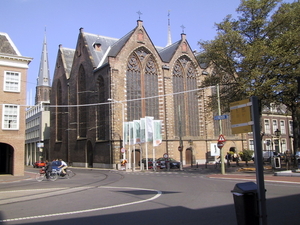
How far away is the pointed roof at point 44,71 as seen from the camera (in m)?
92.6

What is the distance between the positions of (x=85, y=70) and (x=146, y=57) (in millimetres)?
10270

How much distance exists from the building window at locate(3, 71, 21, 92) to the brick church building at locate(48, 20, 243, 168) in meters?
13.6

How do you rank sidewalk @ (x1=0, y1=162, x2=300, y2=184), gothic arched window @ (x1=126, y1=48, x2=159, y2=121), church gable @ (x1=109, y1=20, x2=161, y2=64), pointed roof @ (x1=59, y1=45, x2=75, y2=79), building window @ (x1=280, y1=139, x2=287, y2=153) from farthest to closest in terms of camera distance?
building window @ (x1=280, y1=139, x2=287, y2=153) → pointed roof @ (x1=59, y1=45, x2=75, y2=79) → church gable @ (x1=109, y1=20, x2=161, y2=64) → gothic arched window @ (x1=126, y1=48, x2=159, y2=121) → sidewalk @ (x1=0, y1=162, x2=300, y2=184)

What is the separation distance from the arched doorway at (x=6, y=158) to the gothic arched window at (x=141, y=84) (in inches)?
651

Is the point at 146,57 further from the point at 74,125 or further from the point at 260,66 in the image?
the point at 260,66

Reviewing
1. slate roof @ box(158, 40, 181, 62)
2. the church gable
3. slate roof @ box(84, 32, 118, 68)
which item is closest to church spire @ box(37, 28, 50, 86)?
slate roof @ box(84, 32, 118, 68)

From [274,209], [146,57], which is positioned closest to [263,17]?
[274,209]

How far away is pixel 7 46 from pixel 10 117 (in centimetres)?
685

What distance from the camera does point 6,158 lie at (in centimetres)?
3014

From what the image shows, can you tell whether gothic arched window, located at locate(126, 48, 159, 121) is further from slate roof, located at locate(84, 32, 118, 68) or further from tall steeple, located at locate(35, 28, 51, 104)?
tall steeple, located at locate(35, 28, 51, 104)

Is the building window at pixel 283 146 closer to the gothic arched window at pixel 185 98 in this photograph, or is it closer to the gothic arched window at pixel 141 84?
the gothic arched window at pixel 185 98

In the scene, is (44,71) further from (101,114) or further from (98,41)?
(101,114)

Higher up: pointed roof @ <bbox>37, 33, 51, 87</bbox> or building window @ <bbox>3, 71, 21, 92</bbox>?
pointed roof @ <bbox>37, 33, 51, 87</bbox>

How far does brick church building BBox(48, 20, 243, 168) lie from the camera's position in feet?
133
